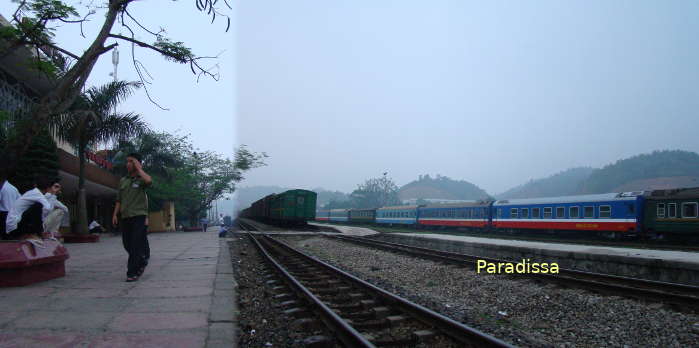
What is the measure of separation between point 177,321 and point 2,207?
3.48 metres

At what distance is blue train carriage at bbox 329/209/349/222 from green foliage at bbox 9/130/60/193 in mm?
37225

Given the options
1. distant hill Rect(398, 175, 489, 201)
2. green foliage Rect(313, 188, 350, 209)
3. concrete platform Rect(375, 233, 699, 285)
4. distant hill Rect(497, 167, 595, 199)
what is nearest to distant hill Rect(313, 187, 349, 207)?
green foliage Rect(313, 188, 350, 209)

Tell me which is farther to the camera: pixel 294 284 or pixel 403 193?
pixel 403 193

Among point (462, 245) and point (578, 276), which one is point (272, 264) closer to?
point (578, 276)

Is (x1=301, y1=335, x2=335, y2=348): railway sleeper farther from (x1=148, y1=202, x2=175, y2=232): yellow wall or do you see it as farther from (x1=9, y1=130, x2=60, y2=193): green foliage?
(x1=148, y1=202, x2=175, y2=232): yellow wall

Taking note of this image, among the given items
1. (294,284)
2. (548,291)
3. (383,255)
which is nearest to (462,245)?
(383,255)

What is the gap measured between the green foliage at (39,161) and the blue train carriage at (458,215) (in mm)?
21322

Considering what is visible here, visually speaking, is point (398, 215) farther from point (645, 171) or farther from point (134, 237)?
point (645, 171)

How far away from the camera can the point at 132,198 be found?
5.64m

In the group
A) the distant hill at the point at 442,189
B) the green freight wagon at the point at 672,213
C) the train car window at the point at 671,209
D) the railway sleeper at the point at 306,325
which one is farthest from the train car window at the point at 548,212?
the distant hill at the point at 442,189

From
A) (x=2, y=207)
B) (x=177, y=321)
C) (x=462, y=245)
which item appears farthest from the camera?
(x=462, y=245)

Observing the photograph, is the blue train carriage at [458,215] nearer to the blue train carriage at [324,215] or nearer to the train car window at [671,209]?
the train car window at [671,209]

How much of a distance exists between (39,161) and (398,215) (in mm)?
27671

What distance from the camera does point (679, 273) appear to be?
779 centimetres
